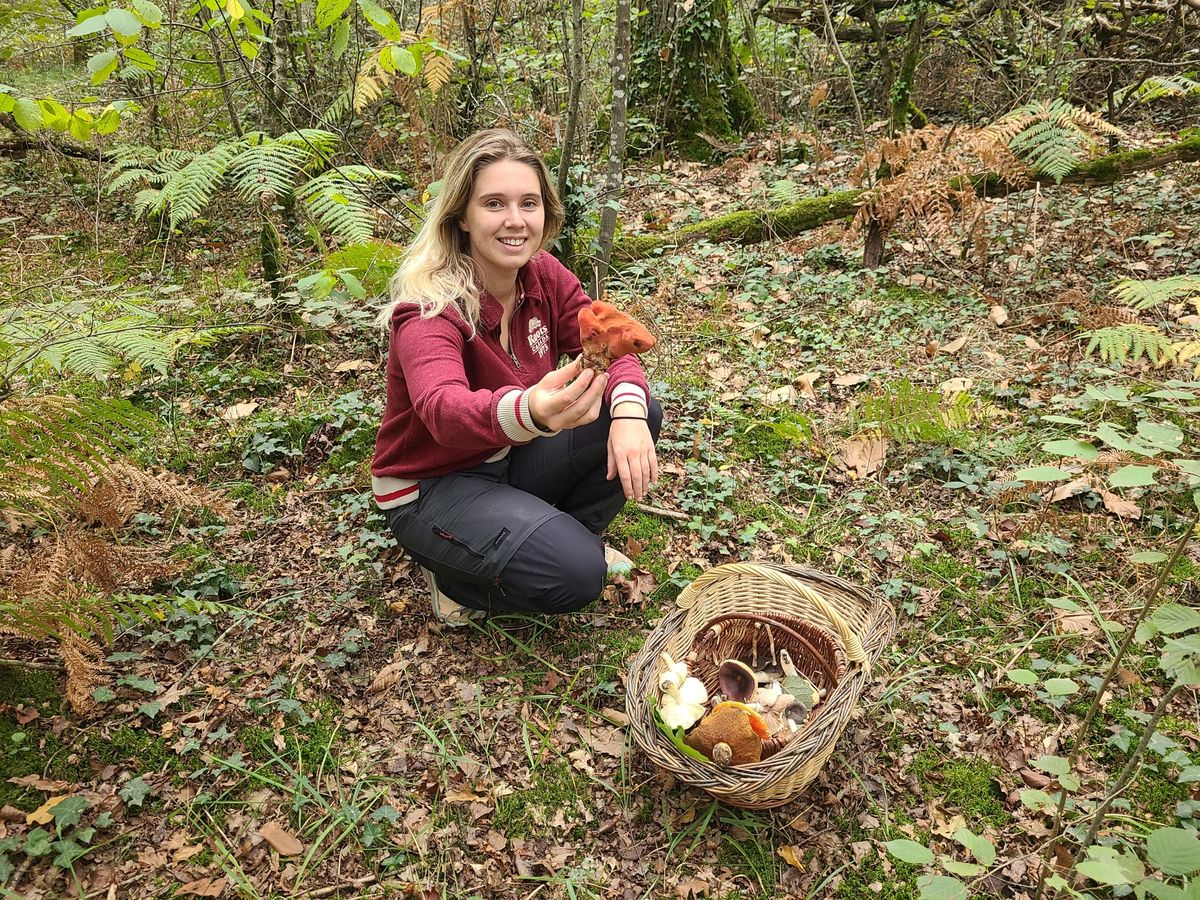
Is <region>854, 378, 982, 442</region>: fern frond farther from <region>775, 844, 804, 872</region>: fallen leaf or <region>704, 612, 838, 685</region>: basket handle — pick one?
<region>775, 844, 804, 872</region>: fallen leaf

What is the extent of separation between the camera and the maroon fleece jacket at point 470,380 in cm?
242

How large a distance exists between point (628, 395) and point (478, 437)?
69 centimetres

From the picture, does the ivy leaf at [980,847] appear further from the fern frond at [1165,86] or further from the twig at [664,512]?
the fern frond at [1165,86]

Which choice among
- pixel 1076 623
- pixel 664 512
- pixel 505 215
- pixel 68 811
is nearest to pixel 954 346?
pixel 1076 623

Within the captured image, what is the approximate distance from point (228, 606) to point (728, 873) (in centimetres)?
225

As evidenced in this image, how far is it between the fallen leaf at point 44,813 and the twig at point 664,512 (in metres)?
2.52

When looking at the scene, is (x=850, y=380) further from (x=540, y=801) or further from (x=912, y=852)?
(x=912, y=852)

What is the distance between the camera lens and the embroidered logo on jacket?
3.12 metres

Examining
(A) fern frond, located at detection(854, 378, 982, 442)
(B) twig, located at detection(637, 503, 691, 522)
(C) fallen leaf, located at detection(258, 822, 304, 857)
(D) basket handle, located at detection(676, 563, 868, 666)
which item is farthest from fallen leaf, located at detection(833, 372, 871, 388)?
(C) fallen leaf, located at detection(258, 822, 304, 857)

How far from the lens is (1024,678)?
A: 1.97 metres

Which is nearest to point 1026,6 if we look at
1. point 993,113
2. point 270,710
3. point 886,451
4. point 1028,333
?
point 993,113

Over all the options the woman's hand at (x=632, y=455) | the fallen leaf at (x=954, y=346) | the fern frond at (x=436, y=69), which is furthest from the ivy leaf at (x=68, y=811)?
the fallen leaf at (x=954, y=346)

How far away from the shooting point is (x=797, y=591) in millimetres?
2596

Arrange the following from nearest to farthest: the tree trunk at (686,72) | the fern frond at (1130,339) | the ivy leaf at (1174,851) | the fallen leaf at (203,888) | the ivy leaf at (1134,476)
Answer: the ivy leaf at (1174,851)
the ivy leaf at (1134,476)
the fallen leaf at (203,888)
the fern frond at (1130,339)
the tree trunk at (686,72)
